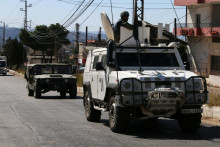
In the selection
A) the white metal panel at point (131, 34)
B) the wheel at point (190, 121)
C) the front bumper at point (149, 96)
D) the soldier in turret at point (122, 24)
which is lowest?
the wheel at point (190, 121)

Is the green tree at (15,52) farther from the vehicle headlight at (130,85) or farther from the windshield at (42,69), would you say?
the vehicle headlight at (130,85)

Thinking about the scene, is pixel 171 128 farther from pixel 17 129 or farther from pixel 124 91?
pixel 17 129

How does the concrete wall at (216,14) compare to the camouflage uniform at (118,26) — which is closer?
the camouflage uniform at (118,26)

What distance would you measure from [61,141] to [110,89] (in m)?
2.45

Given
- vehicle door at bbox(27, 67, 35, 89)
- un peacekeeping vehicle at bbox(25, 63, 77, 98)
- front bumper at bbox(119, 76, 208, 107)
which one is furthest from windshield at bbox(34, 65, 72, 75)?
front bumper at bbox(119, 76, 208, 107)

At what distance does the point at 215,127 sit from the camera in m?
14.2

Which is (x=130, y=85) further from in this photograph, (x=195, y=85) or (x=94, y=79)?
(x=94, y=79)

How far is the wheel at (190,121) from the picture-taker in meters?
13.0

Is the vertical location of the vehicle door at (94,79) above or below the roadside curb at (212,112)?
above

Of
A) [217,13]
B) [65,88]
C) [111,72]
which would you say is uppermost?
[217,13]

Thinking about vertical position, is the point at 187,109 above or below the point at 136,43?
below

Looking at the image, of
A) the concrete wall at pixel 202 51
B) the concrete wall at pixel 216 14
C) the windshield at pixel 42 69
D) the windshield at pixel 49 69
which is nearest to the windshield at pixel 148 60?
the windshield at pixel 49 69

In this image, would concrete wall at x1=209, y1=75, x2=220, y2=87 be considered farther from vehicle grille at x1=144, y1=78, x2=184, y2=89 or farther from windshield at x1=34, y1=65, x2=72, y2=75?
vehicle grille at x1=144, y1=78, x2=184, y2=89

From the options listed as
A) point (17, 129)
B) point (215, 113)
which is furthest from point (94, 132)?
point (215, 113)
